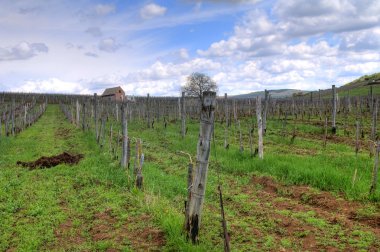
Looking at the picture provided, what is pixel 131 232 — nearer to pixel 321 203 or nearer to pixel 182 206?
pixel 182 206

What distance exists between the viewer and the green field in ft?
24.1

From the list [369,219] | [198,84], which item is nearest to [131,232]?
[369,219]

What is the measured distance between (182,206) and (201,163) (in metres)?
3.36

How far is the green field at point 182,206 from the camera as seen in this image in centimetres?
735

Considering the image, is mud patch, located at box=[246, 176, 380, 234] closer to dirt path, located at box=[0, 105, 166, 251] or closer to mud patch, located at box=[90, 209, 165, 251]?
mud patch, located at box=[90, 209, 165, 251]

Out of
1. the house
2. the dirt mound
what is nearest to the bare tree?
the house

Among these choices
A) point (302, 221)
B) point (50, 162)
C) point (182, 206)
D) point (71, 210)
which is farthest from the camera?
point (50, 162)

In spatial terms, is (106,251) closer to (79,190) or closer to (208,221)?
(208,221)

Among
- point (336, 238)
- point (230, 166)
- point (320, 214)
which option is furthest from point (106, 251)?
point (230, 166)

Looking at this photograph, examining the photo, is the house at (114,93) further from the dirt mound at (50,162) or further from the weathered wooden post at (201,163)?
the weathered wooden post at (201,163)

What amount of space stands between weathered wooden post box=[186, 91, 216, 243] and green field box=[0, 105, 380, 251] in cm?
38

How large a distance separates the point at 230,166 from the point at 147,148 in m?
6.99

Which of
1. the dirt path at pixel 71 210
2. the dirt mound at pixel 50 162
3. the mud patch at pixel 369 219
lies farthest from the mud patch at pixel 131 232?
the dirt mound at pixel 50 162

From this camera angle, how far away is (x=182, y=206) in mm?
9539
